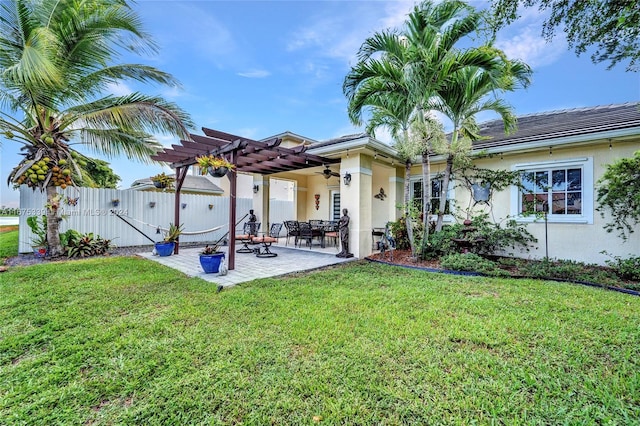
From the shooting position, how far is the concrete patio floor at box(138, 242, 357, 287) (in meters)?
5.80

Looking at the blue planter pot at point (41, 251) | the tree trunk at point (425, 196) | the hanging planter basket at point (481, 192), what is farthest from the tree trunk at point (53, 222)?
the hanging planter basket at point (481, 192)

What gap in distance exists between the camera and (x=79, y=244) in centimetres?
792

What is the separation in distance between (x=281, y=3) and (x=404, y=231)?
824 cm

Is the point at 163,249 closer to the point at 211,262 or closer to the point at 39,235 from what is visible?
the point at 211,262

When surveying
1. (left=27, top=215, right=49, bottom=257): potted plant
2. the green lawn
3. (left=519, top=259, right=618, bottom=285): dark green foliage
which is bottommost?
the green lawn

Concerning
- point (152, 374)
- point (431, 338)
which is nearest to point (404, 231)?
point (431, 338)

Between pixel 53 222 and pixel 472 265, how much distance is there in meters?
11.4

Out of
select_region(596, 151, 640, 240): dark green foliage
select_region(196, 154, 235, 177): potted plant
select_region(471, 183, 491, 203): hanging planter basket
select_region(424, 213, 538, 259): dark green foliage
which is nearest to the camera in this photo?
select_region(596, 151, 640, 240): dark green foliage

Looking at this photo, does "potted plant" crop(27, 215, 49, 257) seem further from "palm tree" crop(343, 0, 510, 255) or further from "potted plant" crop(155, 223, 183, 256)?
"palm tree" crop(343, 0, 510, 255)

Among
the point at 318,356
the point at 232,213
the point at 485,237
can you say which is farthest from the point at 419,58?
the point at 318,356

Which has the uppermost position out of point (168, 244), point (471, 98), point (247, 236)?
point (471, 98)

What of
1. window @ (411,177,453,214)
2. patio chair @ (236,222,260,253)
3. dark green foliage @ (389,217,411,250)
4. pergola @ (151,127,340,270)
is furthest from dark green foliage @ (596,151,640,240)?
patio chair @ (236,222,260,253)

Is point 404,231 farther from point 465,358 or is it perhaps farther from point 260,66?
point 260,66

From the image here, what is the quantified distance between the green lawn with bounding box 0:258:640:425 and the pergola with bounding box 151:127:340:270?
2.84 meters
